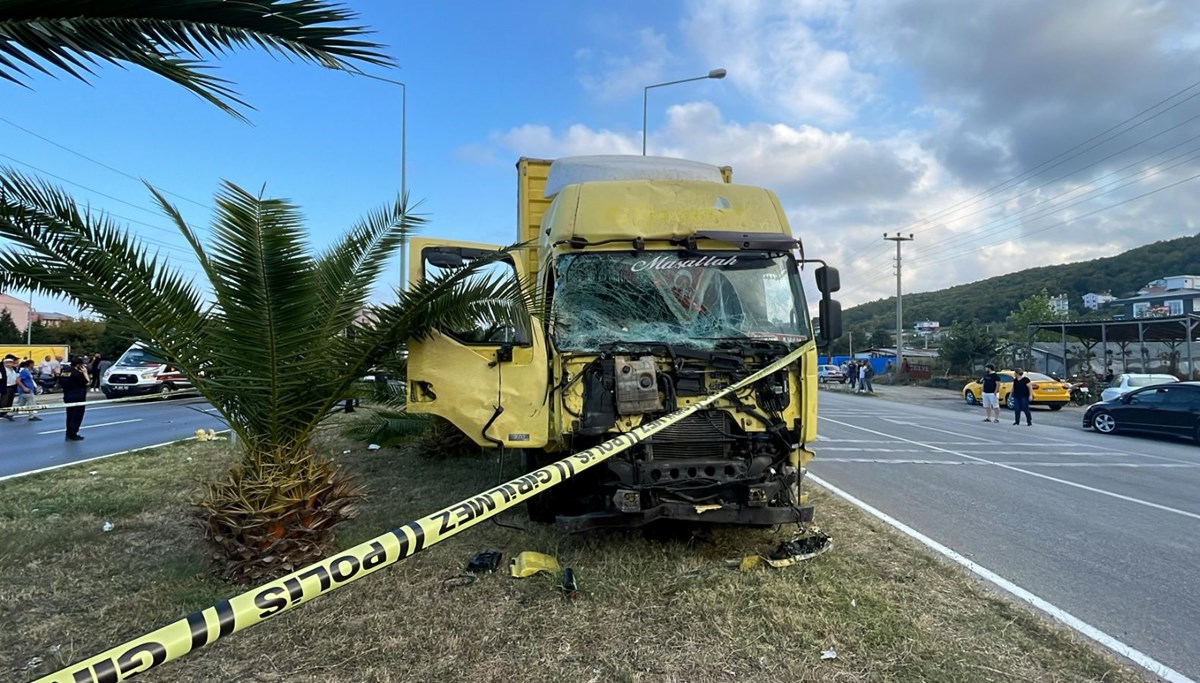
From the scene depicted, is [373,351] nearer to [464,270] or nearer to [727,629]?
[464,270]

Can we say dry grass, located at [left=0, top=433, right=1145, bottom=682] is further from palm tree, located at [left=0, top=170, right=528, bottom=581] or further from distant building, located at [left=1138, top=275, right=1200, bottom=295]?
distant building, located at [left=1138, top=275, right=1200, bottom=295]

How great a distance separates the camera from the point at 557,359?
4.81 meters

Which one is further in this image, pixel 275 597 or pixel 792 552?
pixel 792 552

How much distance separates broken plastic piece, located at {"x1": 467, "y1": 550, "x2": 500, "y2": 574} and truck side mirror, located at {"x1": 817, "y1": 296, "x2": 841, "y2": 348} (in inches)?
124

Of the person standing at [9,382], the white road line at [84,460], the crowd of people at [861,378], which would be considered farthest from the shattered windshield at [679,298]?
the crowd of people at [861,378]

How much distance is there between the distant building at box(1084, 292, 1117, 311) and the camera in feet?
246

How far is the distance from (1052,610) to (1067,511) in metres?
3.65

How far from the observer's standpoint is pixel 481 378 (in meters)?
4.83

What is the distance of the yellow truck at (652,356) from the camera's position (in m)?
4.68

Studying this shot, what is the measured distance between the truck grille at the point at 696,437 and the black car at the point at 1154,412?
642 inches

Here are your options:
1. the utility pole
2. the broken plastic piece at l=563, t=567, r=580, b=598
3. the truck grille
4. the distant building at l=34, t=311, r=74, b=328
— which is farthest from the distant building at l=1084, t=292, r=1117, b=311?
the distant building at l=34, t=311, r=74, b=328

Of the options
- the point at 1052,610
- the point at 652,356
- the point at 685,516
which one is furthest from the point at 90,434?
the point at 1052,610

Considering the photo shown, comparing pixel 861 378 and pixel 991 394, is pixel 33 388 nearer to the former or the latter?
pixel 991 394

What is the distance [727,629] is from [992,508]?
502cm
